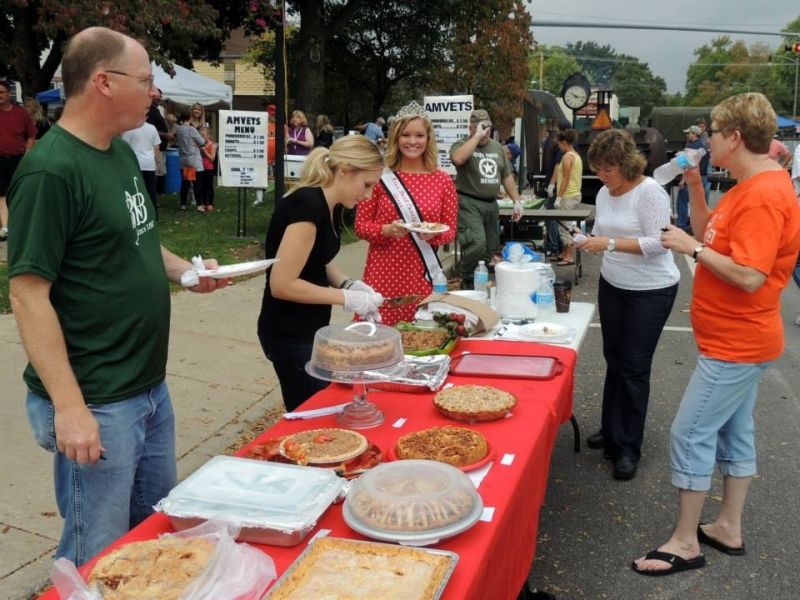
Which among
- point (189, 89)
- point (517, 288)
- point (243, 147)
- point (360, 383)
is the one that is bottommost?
point (360, 383)

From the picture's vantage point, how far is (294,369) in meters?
3.29

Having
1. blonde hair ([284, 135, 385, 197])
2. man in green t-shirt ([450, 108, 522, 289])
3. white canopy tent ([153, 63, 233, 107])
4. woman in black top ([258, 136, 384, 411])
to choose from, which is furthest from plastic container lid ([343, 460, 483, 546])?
white canopy tent ([153, 63, 233, 107])

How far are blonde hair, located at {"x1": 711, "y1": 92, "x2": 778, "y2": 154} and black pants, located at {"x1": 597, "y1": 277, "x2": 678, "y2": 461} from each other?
129cm

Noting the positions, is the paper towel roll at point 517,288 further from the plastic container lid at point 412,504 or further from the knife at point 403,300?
the plastic container lid at point 412,504

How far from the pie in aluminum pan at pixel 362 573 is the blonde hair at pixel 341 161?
1.71 metres

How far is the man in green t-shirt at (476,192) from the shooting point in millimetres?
8633

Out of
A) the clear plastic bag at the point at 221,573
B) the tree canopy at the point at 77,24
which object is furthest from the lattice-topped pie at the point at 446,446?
the tree canopy at the point at 77,24

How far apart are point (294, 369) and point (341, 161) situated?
0.93m

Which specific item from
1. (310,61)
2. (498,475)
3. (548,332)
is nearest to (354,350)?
(498,475)

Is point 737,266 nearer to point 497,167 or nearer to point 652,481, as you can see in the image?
point 652,481

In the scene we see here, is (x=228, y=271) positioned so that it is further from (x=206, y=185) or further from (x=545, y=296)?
(x=206, y=185)

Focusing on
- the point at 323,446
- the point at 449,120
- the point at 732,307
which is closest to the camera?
the point at 323,446

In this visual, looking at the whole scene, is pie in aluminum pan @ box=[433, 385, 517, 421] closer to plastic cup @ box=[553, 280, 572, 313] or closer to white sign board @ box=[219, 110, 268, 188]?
plastic cup @ box=[553, 280, 572, 313]

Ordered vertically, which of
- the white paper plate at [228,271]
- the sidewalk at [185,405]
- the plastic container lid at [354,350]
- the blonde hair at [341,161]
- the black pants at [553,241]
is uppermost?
the blonde hair at [341,161]
